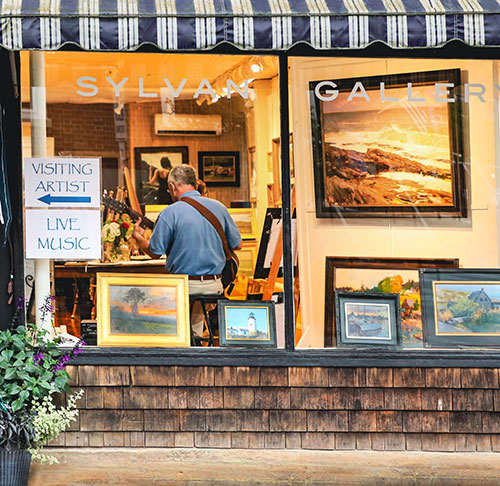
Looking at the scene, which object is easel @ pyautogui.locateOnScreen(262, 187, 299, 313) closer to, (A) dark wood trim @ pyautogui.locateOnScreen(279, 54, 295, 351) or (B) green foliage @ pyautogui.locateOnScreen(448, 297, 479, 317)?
(A) dark wood trim @ pyautogui.locateOnScreen(279, 54, 295, 351)

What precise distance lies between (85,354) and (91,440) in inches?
24.4

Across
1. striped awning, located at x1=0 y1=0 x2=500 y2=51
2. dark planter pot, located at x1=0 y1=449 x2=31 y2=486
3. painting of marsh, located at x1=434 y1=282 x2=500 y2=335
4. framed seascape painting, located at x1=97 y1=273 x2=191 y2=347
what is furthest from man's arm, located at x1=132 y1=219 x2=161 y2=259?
painting of marsh, located at x1=434 y1=282 x2=500 y2=335

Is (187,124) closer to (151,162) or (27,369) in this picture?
(151,162)

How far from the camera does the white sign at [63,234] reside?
6418mm

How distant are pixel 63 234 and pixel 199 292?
1069mm

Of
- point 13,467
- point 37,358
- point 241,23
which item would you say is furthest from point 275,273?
point 13,467

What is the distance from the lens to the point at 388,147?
7.49 m

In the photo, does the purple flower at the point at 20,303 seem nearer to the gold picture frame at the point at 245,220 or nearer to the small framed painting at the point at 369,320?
the gold picture frame at the point at 245,220

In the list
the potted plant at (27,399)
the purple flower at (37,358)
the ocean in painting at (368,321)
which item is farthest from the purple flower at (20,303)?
the ocean in painting at (368,321)

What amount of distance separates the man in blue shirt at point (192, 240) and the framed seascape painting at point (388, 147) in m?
0.95

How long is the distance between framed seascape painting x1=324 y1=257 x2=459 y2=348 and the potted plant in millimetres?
1927

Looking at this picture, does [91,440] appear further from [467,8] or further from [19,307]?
[467,8]

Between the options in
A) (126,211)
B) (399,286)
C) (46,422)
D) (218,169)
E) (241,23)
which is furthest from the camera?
(218,169)

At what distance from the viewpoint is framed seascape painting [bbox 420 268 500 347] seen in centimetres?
648
